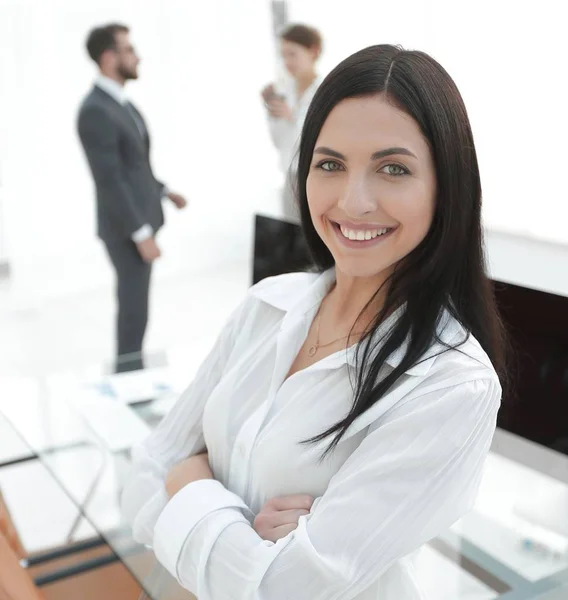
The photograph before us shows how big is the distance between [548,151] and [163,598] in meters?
3.13

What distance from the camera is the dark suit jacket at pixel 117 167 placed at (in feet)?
11.4

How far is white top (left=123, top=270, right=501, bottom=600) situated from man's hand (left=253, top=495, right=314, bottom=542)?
0.02 metres

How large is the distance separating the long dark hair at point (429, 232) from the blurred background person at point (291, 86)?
9.57 feet

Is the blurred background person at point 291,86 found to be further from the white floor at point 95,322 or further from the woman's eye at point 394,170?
the woman's eye at point 394,170

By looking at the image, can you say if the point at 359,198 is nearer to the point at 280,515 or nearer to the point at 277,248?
the point at 280,515

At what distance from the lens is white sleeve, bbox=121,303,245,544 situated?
130 cm

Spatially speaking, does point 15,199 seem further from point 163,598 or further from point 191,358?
point 163,598

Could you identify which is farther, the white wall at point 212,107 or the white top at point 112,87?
the white wall at point 212,107

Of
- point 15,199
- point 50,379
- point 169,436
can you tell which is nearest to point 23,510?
point 169,436

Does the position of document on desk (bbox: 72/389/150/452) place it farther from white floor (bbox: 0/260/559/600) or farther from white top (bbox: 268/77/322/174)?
white top (bbox: 268/77/322/174)

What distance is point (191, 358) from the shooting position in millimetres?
2580

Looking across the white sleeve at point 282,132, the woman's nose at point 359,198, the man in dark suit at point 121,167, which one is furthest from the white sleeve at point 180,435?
the white sleeve at point 282,132

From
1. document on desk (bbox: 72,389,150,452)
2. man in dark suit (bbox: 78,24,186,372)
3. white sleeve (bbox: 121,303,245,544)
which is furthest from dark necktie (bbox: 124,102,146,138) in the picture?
white sleeve (bbox: 121,303,245,544)

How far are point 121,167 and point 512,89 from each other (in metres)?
1.85
